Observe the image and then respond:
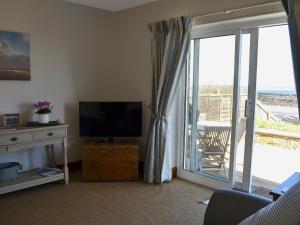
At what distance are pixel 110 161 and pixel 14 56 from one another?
1763 millimetres

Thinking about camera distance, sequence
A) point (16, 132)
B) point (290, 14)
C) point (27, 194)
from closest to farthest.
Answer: point (290, 14) → point (16, 132) → point (27, 194)

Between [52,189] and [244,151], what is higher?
[244,151]

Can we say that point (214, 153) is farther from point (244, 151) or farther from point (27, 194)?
point (27, 194)

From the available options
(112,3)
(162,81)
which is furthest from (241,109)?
(112,3)

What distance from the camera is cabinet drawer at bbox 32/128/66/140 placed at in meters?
3.28

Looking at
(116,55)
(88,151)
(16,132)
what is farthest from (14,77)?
(116,55)

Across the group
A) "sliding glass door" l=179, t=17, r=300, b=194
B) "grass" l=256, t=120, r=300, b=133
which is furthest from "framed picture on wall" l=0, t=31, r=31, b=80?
"grass" l=256, t=120, r=300, b=133

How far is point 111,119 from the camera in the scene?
3.93 metres

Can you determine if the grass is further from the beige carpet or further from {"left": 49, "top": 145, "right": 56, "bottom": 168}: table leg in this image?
{"left": 49, "top": 145, "right": 56, "bottom": 168}: table leg

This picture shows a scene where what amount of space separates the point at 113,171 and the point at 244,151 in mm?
1674

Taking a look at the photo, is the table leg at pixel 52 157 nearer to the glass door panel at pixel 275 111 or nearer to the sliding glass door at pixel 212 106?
the sliding glass door at pixel 212 106

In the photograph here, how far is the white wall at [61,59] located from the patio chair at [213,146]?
1.68 m

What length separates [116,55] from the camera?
4520 millimetres

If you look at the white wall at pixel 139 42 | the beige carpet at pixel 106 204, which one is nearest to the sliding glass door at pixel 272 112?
the beige carpet at pixel 106 204
